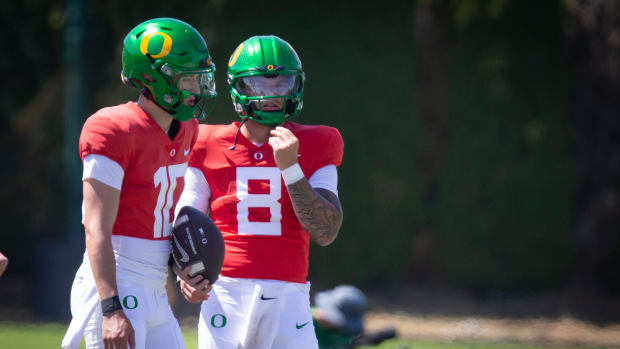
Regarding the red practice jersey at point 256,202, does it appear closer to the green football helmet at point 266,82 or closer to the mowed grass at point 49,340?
the green football helmet at point 266,82

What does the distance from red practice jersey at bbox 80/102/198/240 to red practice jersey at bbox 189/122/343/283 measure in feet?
1.08

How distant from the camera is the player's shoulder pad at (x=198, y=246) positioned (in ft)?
10.9

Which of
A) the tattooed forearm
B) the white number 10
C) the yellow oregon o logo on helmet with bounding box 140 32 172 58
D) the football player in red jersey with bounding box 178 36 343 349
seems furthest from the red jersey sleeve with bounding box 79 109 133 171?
the tattooed forearm

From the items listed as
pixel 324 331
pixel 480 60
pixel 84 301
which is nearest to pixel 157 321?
pixel 84 301

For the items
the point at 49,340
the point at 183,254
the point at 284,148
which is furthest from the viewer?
the point at 49,340

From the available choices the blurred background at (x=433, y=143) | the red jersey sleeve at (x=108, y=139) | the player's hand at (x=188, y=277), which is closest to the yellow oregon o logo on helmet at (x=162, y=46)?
the red jersey sleeve at (x=108, y=139)

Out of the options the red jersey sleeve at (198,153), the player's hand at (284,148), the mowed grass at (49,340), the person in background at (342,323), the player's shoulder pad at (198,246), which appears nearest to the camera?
the player's shoulder pad at (198,246)

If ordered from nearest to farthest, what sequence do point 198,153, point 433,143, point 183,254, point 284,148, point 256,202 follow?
point 183,254, point 284,148, point 256,202, point 198,153, point 433,143

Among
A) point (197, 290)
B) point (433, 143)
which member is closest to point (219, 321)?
point (197, 290)

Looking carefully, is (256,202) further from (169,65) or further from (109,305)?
(109,305)

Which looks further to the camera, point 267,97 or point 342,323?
point 342,323

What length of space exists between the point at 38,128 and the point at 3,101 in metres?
0.64

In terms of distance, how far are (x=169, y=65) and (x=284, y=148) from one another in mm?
581

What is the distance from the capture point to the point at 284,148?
11.5 feet
